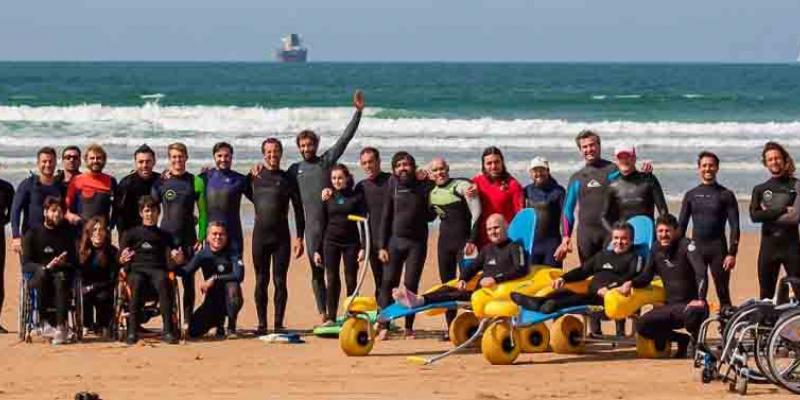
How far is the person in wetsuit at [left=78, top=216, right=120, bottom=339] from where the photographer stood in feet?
37.1

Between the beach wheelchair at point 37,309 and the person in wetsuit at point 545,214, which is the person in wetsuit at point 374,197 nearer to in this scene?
the person in wetsuit at point 545,214

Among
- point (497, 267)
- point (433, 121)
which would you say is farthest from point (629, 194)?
point (433, 121)

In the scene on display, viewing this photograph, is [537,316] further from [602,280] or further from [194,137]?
[194,137]

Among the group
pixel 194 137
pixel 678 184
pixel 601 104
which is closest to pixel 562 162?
pixel 678 184

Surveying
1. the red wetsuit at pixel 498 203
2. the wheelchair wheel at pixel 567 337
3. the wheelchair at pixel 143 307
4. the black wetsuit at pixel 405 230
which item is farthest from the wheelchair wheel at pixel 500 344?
the wheelchair at pixel 143 307

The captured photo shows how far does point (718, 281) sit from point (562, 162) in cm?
1527

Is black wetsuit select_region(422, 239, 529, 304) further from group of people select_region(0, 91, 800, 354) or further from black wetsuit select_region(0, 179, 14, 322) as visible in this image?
black wetsuit select_region(0, 179, 14, 322)

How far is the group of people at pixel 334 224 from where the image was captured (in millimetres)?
10930

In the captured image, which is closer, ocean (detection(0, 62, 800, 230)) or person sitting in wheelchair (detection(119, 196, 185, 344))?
person sitting in wheelchair (detection(119, 196, 185, 344))

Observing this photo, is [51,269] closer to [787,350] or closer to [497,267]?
[497,267]

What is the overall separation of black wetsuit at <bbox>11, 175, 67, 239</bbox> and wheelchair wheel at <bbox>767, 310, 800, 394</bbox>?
5.55 meters

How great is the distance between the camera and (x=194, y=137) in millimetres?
33250

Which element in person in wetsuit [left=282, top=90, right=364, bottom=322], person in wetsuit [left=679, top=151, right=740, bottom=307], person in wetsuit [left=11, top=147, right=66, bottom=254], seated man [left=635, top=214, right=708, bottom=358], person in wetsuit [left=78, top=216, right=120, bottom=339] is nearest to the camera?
seated man [left=635, top=214, right=708, bottom=358]

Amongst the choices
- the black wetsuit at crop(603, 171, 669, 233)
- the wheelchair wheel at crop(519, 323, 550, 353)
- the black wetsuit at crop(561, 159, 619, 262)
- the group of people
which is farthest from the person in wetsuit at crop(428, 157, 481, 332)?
the black wetsuit at crop(603, 171, 669, 233)
